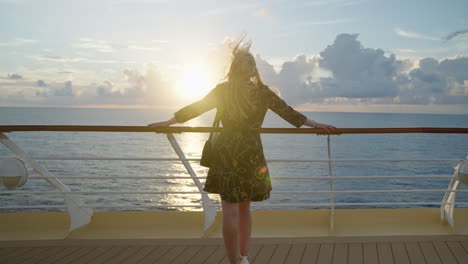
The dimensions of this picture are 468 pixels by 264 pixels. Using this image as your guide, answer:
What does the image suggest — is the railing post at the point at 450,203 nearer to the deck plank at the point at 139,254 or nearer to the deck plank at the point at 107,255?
the deck plank at the point at 139,254

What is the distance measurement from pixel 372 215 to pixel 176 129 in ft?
4.89

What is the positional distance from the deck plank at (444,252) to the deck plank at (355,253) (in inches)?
16.9

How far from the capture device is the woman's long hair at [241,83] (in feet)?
7.54

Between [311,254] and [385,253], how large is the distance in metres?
0.41

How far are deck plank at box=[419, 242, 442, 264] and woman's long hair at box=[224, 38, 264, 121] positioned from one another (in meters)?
1.34

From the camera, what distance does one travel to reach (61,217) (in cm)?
339

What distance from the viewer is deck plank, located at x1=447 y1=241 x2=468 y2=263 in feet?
9.45

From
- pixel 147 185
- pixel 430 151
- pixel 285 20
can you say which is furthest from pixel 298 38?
pixel 147 185

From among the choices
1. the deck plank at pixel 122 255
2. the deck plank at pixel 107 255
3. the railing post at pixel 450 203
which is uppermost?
the railing post at pixel 450 203

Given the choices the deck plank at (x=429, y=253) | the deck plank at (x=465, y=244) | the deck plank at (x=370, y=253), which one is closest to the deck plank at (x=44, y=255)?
the deck plank at (x=370, y=253)

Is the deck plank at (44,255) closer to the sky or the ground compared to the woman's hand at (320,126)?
closer to the ground

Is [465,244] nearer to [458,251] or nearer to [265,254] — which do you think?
[458,251]

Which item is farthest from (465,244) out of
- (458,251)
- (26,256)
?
(26,256)

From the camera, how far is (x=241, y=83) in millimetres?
2318
